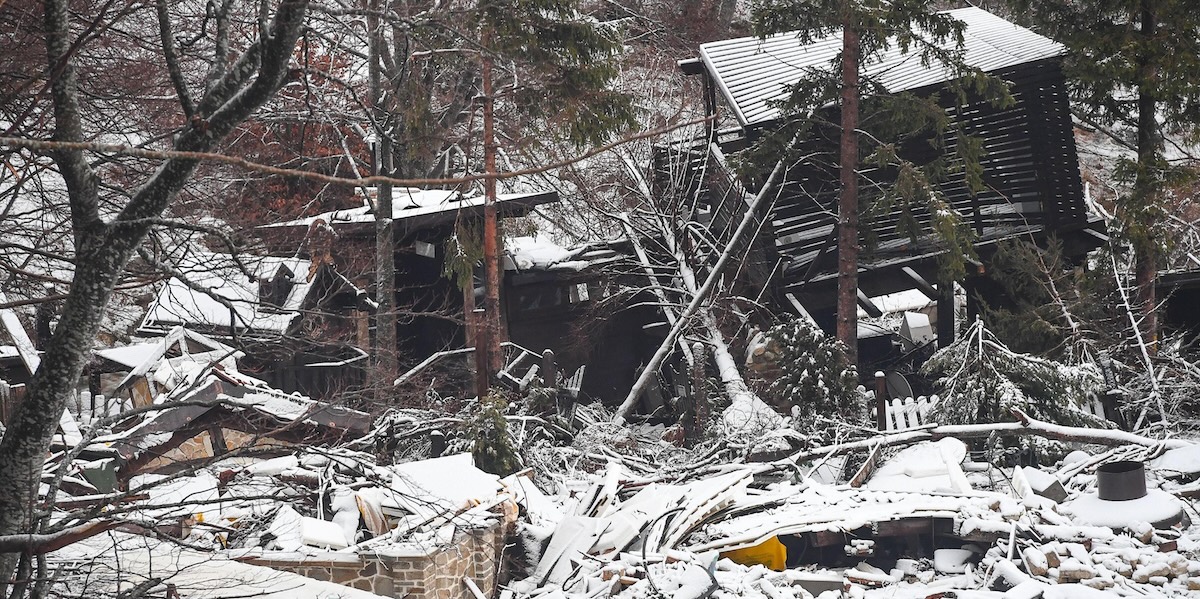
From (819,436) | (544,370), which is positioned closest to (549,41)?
(544,370)

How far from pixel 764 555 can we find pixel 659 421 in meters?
8.77

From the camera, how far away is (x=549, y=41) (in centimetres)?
1554

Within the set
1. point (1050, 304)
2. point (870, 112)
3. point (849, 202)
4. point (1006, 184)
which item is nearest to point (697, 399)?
point (849, 202)

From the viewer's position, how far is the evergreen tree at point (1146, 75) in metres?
15.7

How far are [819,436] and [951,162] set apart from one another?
6.59 meters

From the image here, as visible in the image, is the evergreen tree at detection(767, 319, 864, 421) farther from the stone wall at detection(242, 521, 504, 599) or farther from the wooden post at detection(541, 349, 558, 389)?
the stone wall at detection(242, 521, 504, 599)

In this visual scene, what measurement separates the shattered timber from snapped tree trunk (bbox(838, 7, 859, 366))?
2.60ft

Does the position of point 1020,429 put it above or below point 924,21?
below

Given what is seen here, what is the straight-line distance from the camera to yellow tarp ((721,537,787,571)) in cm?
1108

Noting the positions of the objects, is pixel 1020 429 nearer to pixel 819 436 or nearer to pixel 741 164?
pixel 819 436

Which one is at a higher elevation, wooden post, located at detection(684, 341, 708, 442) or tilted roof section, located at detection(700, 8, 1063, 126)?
tilted roof section, located at detection(700, 8, 1063, 126)

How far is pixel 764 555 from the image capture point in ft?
36.5

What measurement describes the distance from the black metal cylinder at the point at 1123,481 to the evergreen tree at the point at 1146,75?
5.10 metres

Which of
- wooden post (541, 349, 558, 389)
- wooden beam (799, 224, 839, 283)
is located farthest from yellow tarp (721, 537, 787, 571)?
wooden beam (799, 224, 839, 283)
